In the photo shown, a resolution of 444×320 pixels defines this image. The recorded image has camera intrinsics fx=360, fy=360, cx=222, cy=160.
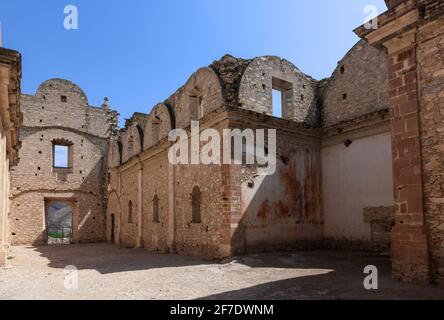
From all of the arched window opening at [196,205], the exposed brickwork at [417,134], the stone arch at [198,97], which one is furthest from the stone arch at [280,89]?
the exposed brickwork at [417,134]

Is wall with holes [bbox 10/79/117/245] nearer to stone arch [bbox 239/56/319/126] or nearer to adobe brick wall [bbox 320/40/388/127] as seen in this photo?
stone arch [bbox 239/56/319/126]

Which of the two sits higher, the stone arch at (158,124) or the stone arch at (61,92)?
the stone arch at (61,92)

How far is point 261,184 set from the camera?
1102cm

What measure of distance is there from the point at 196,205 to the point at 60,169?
1291 centimetres

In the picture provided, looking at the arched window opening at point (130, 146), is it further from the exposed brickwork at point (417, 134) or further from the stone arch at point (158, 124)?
the exposed brickwork at point (417, 134)

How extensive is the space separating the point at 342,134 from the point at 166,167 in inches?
264

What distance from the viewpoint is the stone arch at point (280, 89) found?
11.5 metres

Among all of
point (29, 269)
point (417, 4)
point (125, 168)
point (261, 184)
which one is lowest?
point (29, 269)

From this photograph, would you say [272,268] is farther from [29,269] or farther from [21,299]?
[29,269]

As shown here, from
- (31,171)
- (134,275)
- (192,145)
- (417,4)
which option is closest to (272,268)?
(134,275)

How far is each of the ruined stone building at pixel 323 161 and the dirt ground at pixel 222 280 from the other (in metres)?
0.86

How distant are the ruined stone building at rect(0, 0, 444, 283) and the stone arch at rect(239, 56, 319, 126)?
0.04m

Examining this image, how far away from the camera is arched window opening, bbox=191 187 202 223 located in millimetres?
11934
